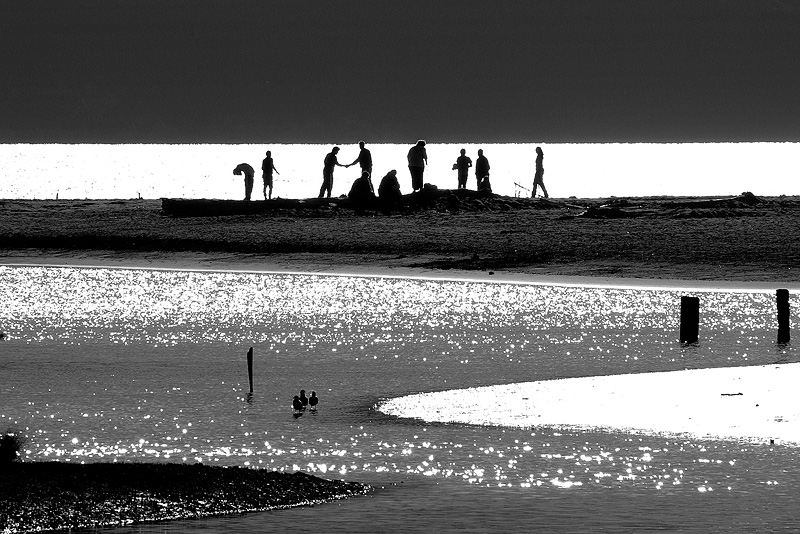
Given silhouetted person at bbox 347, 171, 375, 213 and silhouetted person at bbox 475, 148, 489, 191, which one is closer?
silhouetted person at bbox 347, 171, 375, 213

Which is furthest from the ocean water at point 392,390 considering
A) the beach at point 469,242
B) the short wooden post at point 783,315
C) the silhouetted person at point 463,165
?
the silhouetted person at point 463,165

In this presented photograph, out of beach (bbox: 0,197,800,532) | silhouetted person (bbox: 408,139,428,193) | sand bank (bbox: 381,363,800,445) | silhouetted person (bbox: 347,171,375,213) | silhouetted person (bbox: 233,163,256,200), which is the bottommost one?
sand bank (bbox: 381,363,800,445)

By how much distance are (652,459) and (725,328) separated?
9.19 m

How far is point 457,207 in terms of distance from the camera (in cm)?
4356

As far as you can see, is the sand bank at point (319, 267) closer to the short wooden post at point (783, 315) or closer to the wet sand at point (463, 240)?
the wet sand at point (463, 240)

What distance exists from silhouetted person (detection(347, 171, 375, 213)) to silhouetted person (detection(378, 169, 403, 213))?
0.30m

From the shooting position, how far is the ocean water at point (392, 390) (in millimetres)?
11797

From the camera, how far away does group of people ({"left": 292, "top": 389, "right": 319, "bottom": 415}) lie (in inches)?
601

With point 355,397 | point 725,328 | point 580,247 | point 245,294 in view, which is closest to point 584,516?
point 355,397

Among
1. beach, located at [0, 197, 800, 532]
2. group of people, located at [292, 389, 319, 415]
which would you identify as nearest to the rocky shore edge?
group of people, located at [292, 389, 319, 415]

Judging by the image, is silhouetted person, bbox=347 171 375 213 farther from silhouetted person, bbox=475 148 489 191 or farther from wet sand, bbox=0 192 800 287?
silhouetted person, bbox=475 148 489 191

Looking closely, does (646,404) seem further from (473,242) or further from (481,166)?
(481,166)

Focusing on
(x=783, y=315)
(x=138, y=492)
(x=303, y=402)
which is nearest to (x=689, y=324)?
(x=783, y=315)

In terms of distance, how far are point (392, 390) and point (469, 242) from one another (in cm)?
1980
